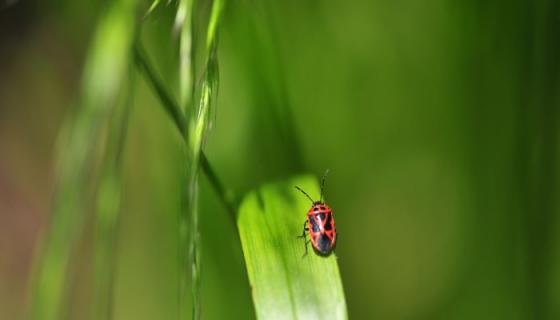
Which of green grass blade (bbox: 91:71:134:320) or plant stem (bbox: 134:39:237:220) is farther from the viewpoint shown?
plant stem (bbox: 134:39:237:220)

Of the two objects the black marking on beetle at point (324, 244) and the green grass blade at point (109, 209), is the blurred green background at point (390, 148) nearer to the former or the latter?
the black marking on beetle at point (324, 244)

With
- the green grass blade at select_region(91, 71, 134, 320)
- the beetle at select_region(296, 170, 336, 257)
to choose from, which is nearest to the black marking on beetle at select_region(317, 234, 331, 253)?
the beetle at select_region(296, 170, 336, 257)

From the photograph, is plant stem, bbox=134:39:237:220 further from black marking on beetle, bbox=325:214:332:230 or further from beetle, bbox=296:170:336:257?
black marking on beetle, bbox=325:214:332:230

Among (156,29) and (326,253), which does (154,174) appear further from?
(326,253)

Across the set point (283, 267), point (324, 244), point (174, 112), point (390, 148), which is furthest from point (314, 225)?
point (390, 148)

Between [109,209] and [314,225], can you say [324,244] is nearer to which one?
[314,225]

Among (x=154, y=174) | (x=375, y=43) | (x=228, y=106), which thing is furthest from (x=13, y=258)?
(x=375, y=43)
